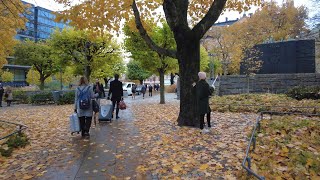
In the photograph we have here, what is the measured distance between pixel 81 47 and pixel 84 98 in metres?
17.7

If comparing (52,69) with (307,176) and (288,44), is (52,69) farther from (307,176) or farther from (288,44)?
(307,176)

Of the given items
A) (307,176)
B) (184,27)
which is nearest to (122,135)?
(184,27)

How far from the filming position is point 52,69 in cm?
3550

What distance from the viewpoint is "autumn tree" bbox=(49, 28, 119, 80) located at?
23000 millimetres

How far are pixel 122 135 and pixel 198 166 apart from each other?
126 inches

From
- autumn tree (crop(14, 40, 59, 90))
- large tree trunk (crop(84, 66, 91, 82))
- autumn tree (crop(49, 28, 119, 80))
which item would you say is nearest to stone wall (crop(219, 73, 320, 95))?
autumn tree (crop(49, 28, 119, 80))

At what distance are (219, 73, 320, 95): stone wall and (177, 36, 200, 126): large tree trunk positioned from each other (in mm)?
13394

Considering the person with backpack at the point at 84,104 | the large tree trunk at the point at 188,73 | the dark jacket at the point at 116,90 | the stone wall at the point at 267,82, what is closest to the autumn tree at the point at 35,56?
the stone wall at the point at 267,82

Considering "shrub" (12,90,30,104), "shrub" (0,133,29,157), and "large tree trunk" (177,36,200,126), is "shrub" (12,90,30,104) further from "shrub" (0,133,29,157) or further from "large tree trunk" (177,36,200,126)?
"large tree trunk" (177,36,200,126)

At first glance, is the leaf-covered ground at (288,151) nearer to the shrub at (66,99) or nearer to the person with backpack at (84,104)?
the person with backpack at (84,104)

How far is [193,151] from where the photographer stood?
5379mm

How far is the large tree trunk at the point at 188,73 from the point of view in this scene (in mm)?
7605

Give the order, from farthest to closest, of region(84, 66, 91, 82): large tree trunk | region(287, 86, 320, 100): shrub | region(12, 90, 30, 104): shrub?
region(12, 90, 30, 104): shrub < region(84, 66, 91, 82): large tree trunk < region(287, 86, 320, 100): shrub

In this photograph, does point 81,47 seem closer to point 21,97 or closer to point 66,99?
point 66,99
